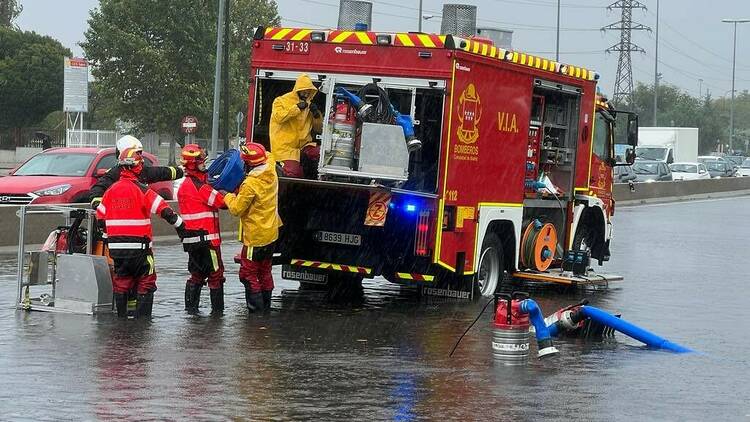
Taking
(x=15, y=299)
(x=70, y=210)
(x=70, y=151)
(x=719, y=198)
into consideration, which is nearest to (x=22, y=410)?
(x=70, y=210)

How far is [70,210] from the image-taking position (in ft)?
41.7

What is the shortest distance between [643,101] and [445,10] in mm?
126601

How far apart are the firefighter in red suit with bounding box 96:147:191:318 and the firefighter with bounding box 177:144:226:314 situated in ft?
1.26

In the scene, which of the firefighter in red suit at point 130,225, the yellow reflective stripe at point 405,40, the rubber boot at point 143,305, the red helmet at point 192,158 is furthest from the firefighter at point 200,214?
the yellow reflective stripe at point 405,40

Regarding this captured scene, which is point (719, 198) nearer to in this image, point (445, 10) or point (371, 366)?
point (445, 10)

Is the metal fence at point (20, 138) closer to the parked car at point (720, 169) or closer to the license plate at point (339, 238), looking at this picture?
the parked car at point (720, 169)

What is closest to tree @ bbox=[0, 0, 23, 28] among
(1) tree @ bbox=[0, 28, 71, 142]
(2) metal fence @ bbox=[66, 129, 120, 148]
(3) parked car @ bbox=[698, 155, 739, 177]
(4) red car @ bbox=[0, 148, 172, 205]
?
(1) tree @ bbox=[0, 28, 71, 142]

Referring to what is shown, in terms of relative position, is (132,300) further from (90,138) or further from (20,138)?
(20,138)

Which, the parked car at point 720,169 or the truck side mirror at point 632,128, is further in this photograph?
the parked car at point 720,169

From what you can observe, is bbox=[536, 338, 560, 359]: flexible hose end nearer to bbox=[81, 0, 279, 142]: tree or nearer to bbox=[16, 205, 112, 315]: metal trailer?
bbox=[16, 205, 112, 315]: metal trailer

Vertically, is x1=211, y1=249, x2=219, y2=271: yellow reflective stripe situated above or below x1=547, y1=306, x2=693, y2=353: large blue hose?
above

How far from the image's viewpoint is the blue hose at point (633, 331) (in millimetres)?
11516

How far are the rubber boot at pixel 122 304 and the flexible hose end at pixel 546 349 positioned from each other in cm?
395

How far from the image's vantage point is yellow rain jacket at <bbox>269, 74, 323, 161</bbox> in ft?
45.0
